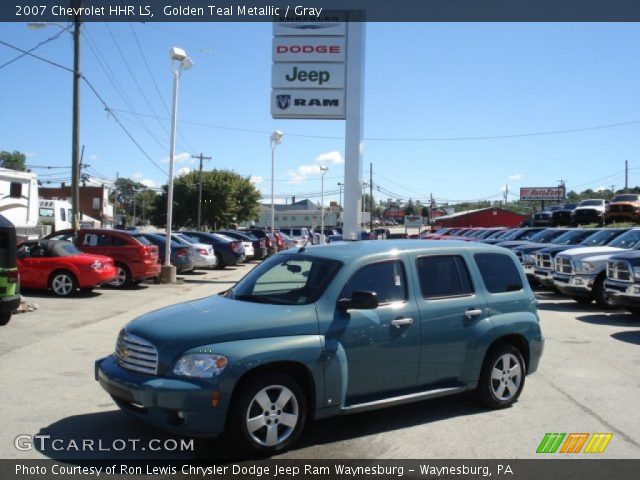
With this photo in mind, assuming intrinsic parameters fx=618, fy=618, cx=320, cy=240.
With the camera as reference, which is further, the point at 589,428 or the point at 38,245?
the point at 38,245

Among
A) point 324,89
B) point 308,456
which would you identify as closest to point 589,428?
point 308,456

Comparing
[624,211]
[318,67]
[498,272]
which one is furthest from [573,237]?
[624,211]

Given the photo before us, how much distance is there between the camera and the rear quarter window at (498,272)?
640 centimetres

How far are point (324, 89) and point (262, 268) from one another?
19105 mm

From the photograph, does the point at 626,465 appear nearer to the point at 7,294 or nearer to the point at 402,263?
the point at 402,263

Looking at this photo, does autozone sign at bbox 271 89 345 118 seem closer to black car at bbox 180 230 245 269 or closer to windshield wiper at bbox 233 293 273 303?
black car at bbox 180 230 245 269

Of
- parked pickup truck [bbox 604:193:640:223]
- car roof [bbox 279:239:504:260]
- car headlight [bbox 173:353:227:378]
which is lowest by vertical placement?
car headlight [bbox 173:353:227:378]

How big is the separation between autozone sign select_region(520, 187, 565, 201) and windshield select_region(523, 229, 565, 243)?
76.7 metres

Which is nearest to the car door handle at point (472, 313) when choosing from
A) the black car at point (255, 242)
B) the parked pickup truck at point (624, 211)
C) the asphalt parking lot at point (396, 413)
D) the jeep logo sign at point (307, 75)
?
the asphalt parking lot at point (396, 413)

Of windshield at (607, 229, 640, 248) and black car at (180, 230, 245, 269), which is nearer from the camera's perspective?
windshield at (607, 229, 640, 248)

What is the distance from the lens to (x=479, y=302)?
6141 mm

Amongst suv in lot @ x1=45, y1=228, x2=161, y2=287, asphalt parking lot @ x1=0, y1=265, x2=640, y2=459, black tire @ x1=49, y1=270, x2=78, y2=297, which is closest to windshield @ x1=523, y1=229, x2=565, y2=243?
asphalt parking lot @ x1=0, y1=265, x2=640, y2=459

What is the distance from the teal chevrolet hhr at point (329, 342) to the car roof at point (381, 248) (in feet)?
0.06

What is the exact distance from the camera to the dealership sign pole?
2408cm
